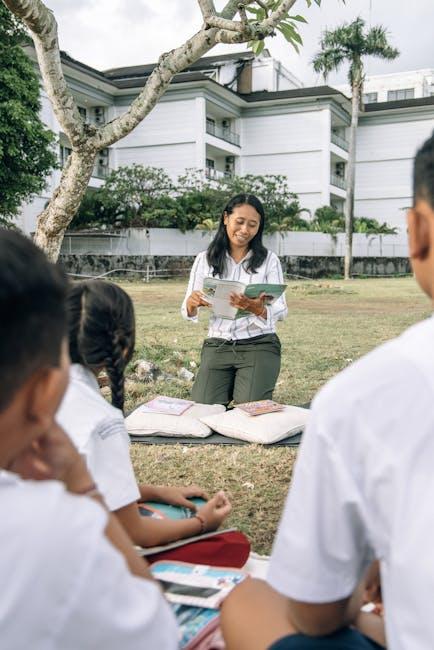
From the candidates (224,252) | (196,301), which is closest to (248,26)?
(224,252)

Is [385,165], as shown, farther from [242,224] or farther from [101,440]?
[101,440]

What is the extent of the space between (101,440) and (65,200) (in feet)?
10.2

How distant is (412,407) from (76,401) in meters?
1.01

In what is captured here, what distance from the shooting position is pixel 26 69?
16.6 m

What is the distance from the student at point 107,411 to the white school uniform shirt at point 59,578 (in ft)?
2.44

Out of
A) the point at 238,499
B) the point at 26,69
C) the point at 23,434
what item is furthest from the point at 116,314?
the point at 26,69

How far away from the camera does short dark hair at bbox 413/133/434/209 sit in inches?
41.5

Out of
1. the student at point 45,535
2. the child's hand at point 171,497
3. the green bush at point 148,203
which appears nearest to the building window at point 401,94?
the green bush at point 148,203

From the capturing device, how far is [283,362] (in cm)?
718

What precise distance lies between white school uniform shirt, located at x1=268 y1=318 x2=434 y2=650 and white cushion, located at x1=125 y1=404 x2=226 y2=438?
3.10 metres

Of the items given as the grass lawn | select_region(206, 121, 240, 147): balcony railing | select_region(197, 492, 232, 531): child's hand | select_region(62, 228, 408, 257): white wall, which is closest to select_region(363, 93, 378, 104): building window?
select_region(206, 121, 240, 147): balcony railing

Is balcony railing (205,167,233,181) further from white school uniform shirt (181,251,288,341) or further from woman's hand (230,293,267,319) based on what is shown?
woman's hand (230,293,267,319)

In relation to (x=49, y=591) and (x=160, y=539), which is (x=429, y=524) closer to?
(x=49, y=591)

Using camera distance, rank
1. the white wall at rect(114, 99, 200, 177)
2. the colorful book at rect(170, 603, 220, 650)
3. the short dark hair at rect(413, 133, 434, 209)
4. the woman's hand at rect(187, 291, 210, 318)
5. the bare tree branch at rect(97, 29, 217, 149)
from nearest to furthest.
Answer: the short dark hair at rect(413, 133, 434, 209), the colorful book at rect(170, 603, 220, 650), the bare tree branch at rect(97, 29, 217, 149), the woman's hand at rect(187, 291, 210, 318), the white wall at rect(114, 99, 200, 177)
